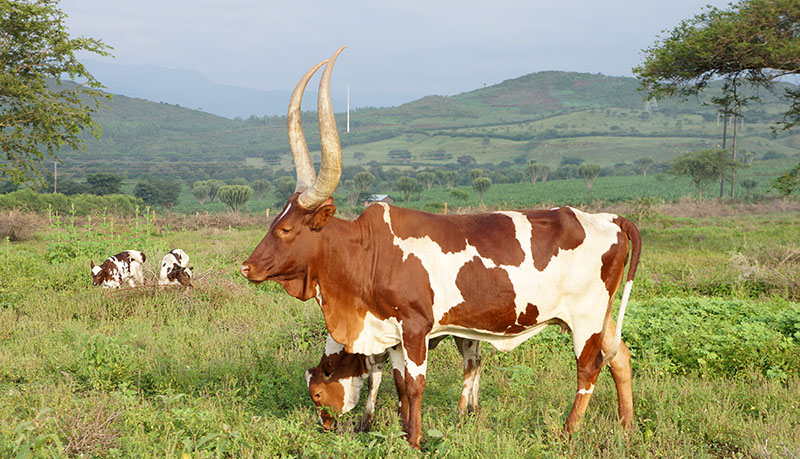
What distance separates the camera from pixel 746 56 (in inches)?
647

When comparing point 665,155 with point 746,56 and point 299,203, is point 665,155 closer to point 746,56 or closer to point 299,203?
point 746,56

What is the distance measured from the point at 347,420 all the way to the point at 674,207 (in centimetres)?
4399

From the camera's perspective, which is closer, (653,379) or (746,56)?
(653,379)

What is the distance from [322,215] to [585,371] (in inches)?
93.6

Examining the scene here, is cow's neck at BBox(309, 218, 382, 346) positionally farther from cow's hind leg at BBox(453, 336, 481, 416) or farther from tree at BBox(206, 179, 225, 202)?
tree at BBox(206, 179, 225, 202)

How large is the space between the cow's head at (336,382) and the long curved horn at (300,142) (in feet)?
4.76

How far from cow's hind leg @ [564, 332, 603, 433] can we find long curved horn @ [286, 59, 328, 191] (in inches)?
93.4

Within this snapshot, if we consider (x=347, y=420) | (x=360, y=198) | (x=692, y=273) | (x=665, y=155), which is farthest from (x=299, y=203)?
(x=665, y=155)

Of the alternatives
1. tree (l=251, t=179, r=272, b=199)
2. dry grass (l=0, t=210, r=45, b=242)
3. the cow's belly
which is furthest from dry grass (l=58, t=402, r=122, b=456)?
tree (l=251, t=179, r=272, b=199)

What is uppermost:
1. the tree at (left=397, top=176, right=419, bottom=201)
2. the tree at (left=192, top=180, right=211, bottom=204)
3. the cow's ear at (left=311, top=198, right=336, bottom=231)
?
the cow's ear at (left=311, top=198, right=336, bottom=231)

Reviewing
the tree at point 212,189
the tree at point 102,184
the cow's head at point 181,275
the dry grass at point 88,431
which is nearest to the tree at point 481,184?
the tree at point 212,189

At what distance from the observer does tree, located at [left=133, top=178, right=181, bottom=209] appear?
88.2 metres

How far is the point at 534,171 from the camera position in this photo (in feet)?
380

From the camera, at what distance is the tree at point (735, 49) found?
1589cm
